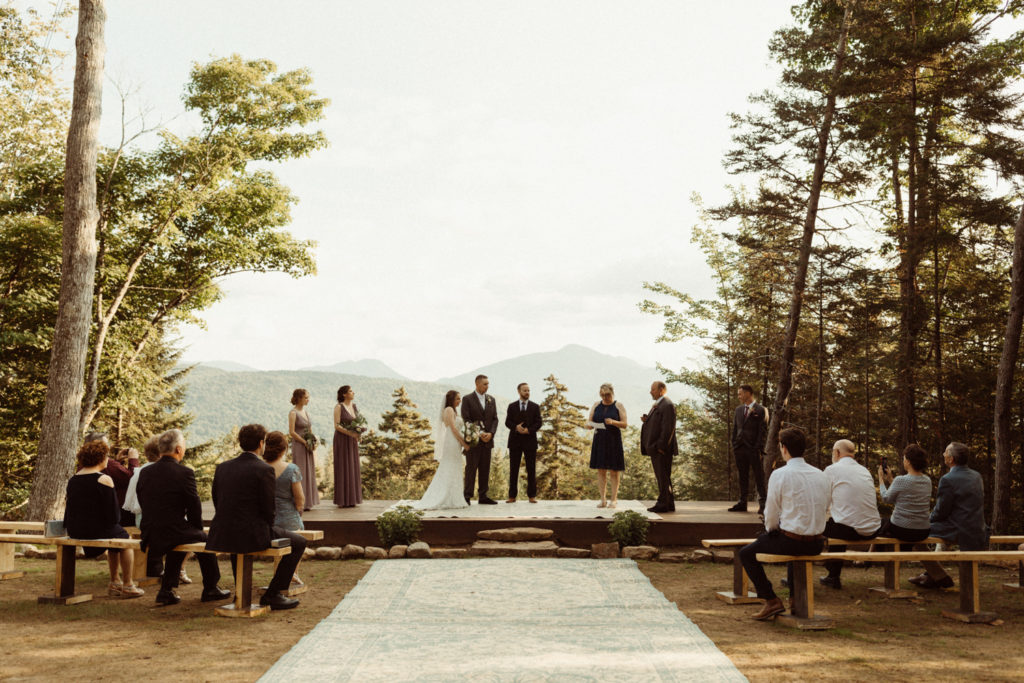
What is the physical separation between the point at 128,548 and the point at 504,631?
3.79 m

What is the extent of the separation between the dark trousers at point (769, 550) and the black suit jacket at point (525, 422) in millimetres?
5044

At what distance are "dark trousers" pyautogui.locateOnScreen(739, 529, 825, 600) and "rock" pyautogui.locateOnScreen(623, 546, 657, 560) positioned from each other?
309 centimetres

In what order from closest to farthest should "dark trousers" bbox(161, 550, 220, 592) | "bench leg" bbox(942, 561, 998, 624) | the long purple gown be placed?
"bench leg" bbox(942, 561, 998, 624), "dark trousers" bbox(161, 550, 220, 592), the long purple gown

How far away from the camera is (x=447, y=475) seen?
11508mm

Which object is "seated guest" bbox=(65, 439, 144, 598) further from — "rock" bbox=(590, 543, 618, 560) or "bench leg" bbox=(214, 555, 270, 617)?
"rock" bbox=(590, 543, 618, 560)

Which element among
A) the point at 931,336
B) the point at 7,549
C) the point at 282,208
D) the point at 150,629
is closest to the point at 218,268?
the point at 282,208

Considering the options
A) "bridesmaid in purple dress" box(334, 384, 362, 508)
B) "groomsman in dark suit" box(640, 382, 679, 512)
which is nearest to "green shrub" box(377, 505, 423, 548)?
"bridesmaid in purple dress" box(334, 384, 362, 508)

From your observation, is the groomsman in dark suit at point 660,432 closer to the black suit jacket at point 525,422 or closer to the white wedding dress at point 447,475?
the black suit jacket at point 525,422

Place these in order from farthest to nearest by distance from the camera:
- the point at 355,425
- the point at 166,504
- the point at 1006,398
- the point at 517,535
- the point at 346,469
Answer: the point at 346,469 → the point at 355,425 → the point at 1006,398 → the point at 517,535 → the point at 166,504

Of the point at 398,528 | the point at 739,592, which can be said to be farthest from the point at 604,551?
the point at 739,592

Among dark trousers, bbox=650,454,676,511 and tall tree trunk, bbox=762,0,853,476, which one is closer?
dark trousers, bbox=650,454,676,511

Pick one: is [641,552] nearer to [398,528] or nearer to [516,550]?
[516,550]

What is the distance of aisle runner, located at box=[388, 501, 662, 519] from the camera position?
10.7 meters

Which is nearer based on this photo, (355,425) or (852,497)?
(852,497)
